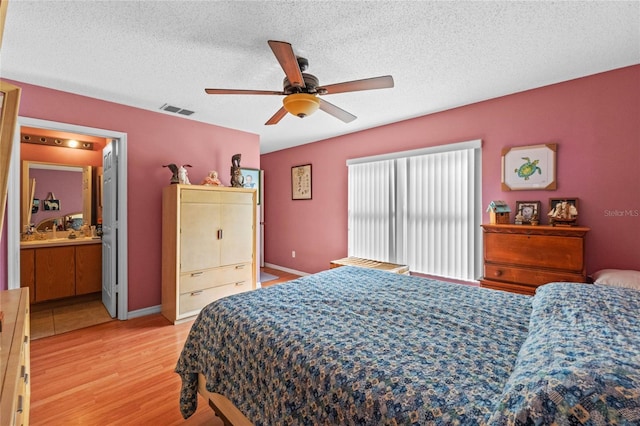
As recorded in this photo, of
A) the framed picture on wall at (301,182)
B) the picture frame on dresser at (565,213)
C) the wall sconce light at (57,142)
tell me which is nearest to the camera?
the picture frame on dresser at (565,213)

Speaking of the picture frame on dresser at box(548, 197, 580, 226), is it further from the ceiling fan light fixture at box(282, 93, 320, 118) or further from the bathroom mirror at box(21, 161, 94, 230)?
the bathroom mirror at box(21, 161, 94, 230)

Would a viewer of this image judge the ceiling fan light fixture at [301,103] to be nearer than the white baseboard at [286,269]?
Yes

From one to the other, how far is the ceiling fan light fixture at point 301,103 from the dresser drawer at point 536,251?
200cm

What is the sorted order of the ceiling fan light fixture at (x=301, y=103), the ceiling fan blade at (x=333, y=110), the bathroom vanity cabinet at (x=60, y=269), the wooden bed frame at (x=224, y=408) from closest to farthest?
the wooden bed frame at (x=224, y=408)
the ceiling fan light fixture at (x=301, y=103)
the ceiling fan blade at (x=333, y=110)
the bathroom vanity cabinet at (x=60, y=269)

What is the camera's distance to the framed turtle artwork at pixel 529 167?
272 centimetres

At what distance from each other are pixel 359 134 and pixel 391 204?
3.84 feet

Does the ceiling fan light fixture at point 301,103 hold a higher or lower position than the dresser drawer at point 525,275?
higher

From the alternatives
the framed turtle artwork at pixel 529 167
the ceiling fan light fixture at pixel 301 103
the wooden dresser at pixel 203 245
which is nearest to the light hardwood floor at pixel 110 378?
the wooden dresser at pixel 203 245

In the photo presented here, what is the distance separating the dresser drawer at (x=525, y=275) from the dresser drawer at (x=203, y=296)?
2.81m

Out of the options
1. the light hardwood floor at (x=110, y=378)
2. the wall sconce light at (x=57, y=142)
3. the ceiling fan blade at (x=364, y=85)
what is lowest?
the light hardwood floor at (x=110, y=378)

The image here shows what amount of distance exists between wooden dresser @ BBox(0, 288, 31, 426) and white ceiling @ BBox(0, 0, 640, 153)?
1.69m

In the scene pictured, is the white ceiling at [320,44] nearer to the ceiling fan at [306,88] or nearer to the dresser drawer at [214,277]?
the ceiling fan at [306,88]

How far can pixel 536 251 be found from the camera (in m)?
2.46

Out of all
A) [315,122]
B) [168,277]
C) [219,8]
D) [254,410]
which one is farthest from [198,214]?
[254,410]
